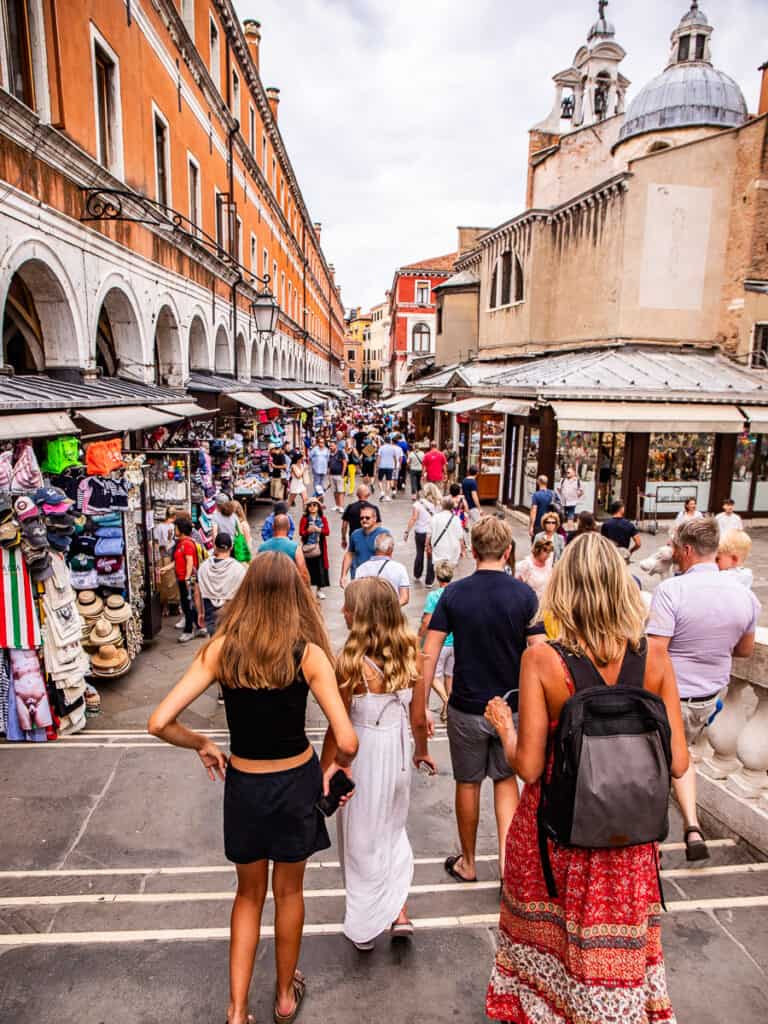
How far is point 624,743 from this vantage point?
191 cm

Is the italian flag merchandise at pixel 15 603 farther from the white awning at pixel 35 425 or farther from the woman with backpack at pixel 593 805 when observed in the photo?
the woman with backpack at pixel 593 805

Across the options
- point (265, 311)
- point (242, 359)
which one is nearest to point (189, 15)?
point (265, 311)

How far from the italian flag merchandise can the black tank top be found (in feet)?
10.8

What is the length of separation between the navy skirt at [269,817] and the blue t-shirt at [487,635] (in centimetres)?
110

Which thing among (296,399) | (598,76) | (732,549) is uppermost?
(598,76)

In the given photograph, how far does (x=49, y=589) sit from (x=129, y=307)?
6.96 m

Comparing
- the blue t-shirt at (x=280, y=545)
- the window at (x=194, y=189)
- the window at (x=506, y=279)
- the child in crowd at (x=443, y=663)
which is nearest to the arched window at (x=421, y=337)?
the window at (x=506, y=279)

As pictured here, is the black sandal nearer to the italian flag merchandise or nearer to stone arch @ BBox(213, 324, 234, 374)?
the italian flag merchandise

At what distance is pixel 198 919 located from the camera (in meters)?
3.02

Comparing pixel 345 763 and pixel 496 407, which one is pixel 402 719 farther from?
pixel 496 407

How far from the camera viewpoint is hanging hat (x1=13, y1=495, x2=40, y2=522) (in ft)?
15.6

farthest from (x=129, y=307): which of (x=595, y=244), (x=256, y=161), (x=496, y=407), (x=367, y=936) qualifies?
(x=256, y=161)

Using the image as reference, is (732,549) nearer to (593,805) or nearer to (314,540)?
(593,805)

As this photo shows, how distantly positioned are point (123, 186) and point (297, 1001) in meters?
10.5
